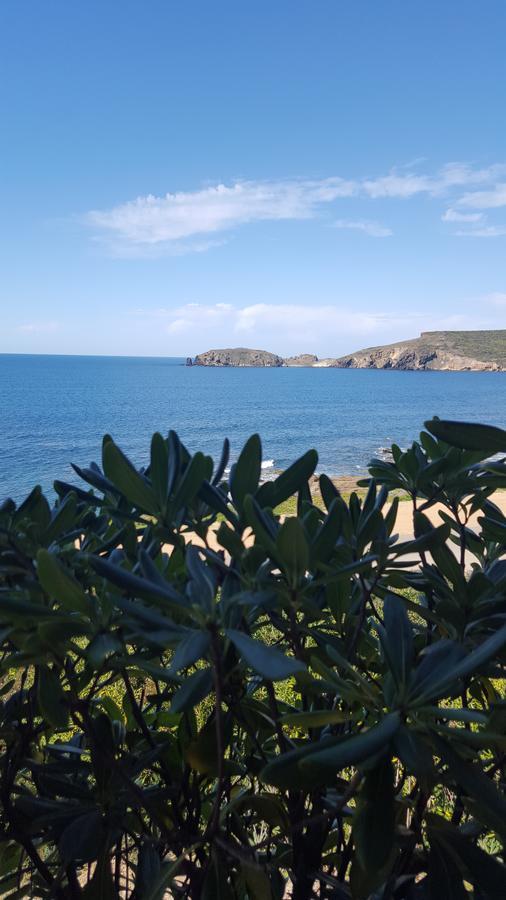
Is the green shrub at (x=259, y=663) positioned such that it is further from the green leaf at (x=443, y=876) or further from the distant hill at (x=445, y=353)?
the distant hill at (x=445, y=353)

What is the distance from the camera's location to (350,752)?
0.43 metres

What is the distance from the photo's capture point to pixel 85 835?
672mm

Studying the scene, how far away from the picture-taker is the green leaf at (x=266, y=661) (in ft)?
1.25

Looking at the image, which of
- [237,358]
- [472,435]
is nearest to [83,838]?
[472,435]

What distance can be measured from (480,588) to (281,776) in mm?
293

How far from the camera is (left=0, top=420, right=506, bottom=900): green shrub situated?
1.58ft

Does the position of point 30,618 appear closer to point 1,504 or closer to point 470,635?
point 1,504

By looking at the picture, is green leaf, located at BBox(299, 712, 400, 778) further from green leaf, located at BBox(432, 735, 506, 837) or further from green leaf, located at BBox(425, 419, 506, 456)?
green leaf, located at BBox(425, 419, 506, 456)

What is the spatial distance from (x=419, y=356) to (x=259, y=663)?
126 meters

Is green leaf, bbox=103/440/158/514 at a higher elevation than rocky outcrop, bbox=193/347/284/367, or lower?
lower

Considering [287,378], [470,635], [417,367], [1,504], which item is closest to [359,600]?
[470,635]

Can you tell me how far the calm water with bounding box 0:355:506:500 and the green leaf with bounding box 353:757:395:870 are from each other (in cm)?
1900

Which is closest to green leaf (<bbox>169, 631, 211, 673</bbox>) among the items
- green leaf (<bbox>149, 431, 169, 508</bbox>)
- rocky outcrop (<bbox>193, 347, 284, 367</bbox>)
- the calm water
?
green leaf (<bbox>149, 431, 169, 508</bbox>)

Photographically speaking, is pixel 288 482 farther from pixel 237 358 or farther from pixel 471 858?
pixel 237 358
